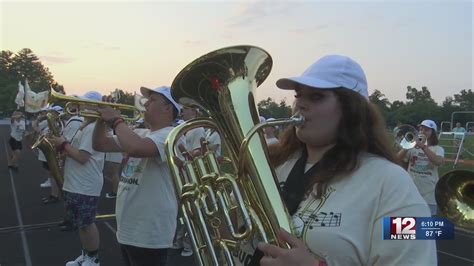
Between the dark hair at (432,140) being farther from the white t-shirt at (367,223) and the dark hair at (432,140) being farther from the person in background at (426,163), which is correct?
the white t-shirt at (367,223)

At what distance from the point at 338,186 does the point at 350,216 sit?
14 centimetres

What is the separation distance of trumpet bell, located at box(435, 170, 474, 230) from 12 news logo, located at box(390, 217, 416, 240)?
3.78 feet

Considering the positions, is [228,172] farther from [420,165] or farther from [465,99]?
[465,99]

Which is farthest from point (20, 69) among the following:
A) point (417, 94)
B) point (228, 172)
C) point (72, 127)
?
point (228, 172)

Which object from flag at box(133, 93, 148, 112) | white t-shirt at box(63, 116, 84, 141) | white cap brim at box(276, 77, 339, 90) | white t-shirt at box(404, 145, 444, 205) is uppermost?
white cap brim at box(276, 77, 339, 90)

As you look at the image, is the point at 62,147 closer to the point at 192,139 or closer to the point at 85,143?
the point at 85,143

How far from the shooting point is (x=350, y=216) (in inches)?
57.2

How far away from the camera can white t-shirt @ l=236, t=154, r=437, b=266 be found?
4.61 feet

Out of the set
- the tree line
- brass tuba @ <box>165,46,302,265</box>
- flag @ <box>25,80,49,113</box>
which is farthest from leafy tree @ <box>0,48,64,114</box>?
brass tuba @ <box>165,46,302,265</box>

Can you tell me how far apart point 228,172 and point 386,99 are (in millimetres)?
69417

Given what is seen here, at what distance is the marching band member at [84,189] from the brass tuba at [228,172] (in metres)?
3.09

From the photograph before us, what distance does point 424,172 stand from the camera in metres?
5.82

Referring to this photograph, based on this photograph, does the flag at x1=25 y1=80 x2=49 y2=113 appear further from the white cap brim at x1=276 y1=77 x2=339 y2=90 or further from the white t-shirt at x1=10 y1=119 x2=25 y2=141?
the white cap brim at x1=276 y1=77 x2=339 y2=90

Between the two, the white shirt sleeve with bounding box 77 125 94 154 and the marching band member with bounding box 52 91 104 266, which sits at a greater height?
the white shirt sleeve with bounding box 77 125 94 154
